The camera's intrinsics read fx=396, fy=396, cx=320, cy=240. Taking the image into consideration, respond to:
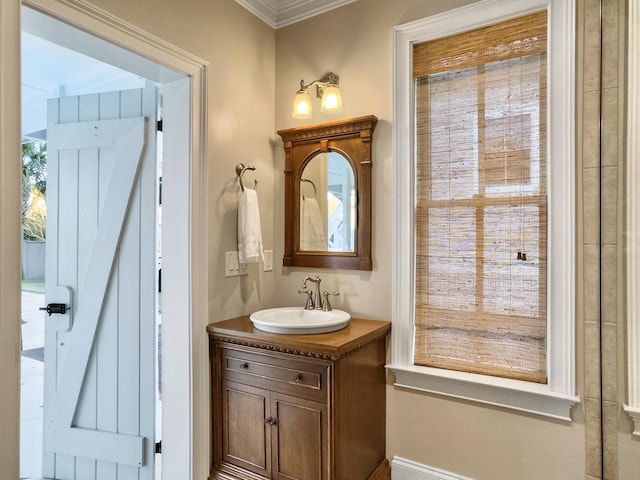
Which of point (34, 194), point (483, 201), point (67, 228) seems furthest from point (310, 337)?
point (34, 194)

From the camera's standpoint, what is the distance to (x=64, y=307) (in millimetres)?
2139

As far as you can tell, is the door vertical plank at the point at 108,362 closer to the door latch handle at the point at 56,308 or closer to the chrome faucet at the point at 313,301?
the door latch handle at the point at 56,308

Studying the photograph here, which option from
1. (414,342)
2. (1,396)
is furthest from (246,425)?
(1,396)

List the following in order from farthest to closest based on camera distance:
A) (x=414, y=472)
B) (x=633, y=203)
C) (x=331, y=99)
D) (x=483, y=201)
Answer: (x=331, y=99) → (x=414, y=472) → (x=483, y=201) → (x=633, y=203)

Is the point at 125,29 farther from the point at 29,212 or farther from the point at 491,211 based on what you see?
the point at 29,212

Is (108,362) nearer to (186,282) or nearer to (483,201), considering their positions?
(186,282)

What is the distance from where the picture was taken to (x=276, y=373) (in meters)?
1.74

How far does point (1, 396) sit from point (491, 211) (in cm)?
185

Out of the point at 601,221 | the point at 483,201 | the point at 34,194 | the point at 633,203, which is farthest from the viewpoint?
the point at 34,194

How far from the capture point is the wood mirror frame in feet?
Result: 6.82

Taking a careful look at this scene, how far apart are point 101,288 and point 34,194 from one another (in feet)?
7.56

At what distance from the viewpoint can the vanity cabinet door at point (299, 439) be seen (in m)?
1.62

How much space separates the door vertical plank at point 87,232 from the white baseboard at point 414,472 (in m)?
1.58

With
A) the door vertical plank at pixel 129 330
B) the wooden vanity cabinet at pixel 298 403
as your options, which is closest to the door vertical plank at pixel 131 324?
the door vertical plank at pixel 129 330
